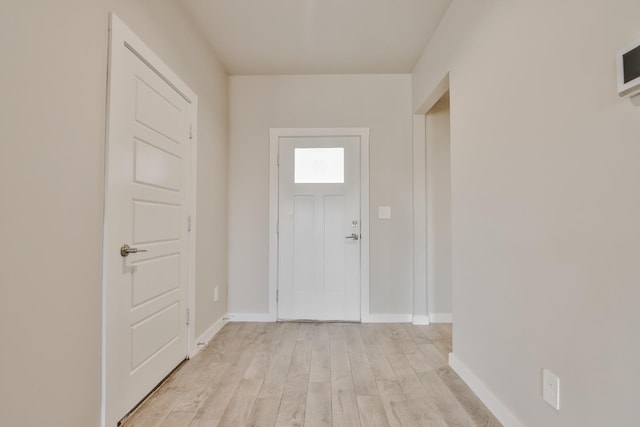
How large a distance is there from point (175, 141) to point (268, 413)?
1.84 metres

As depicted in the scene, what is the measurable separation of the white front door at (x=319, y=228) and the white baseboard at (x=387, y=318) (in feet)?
0.54

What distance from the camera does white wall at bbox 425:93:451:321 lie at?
11.2 ft

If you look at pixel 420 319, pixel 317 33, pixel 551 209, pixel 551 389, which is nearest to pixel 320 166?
pixel 317 33

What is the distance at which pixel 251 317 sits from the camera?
343 centimetres

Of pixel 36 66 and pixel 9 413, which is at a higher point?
pixel 36 66

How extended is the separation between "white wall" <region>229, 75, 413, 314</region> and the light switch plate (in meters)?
0.04

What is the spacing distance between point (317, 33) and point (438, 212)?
2113mm

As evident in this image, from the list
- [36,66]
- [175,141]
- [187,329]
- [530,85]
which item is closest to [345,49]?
[175,141]

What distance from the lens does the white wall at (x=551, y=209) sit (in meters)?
1.00

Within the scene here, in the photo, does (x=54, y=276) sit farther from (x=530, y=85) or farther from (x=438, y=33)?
(x=438, y=33)

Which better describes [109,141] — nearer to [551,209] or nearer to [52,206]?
[52,206]

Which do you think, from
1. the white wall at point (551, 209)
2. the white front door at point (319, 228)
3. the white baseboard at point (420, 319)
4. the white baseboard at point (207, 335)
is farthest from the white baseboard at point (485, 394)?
A: the white baseboard at point (207, 335)

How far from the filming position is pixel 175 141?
2289 mm

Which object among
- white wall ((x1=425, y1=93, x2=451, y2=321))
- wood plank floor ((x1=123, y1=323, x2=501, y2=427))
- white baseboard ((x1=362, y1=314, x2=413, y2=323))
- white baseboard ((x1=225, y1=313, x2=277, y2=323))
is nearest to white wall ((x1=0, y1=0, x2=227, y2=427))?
wood plank floor ((x1=123, y1=323, x2=501, y2=427))
